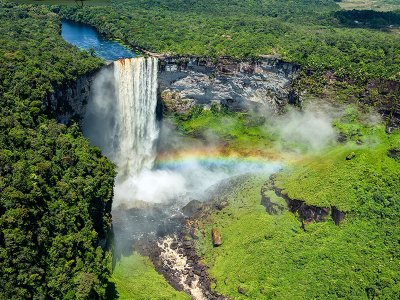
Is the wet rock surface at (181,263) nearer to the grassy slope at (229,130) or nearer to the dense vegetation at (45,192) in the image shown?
the dense vegetation at (45,192)

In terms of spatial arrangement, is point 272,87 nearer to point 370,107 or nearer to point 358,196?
point 370,107

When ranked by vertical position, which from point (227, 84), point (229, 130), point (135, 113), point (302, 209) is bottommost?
point (302, 209)

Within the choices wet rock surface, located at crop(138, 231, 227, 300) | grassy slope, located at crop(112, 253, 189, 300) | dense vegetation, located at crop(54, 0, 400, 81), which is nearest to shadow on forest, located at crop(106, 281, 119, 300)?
grassy slope, located at crop(112, 253, 189, 300)

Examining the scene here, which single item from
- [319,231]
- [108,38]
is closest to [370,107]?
[319,231]

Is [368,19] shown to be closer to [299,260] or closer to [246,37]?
[246,37]

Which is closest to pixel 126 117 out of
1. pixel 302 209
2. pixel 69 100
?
pixel 69 100

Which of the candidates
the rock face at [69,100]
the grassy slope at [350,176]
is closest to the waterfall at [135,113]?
the rock face at [69,100]
